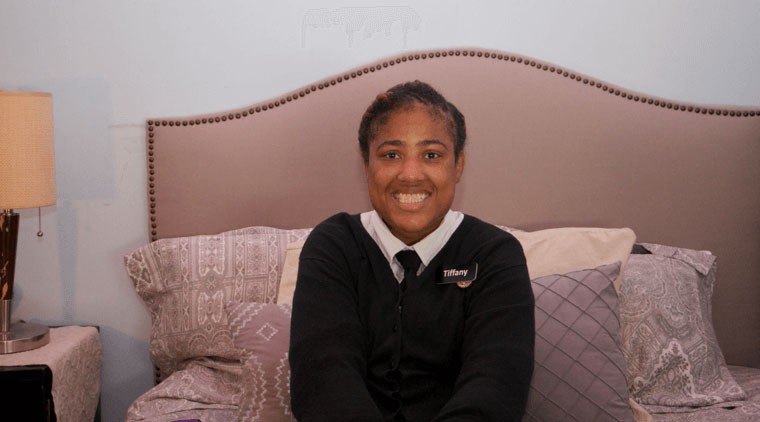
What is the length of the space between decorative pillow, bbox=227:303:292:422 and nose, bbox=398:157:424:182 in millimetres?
509

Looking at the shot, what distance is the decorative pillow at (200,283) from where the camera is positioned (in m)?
2.05

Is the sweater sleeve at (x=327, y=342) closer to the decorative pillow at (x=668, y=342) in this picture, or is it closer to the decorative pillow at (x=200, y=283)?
the decorative pillow at (x=200, y=283)

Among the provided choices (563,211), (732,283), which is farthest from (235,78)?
(732,283)

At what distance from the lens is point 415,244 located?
1.50 metres

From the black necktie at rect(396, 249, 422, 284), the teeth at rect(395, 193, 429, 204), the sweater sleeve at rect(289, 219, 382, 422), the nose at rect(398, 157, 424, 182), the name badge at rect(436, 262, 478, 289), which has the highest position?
the nose at rect(398, 157, 424, 182)

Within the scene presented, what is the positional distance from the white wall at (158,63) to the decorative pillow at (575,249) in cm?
64

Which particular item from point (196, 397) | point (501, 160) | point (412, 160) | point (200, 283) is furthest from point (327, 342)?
point (501, 160)

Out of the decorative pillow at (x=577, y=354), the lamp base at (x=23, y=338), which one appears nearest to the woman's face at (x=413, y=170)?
the decorative pillow at (x=577, y=354)

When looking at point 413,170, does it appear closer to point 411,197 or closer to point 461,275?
point 411,197

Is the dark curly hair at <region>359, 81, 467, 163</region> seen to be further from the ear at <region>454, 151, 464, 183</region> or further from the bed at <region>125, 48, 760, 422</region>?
the bed at <region>125, 48, 760, 422</region>

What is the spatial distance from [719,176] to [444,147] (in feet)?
4.00

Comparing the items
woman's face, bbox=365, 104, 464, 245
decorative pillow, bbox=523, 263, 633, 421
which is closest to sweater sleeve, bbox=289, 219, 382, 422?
woman's face, bbox=365, 104, 464, 245

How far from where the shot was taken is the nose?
1447mm

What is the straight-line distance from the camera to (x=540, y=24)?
7.87 feet
